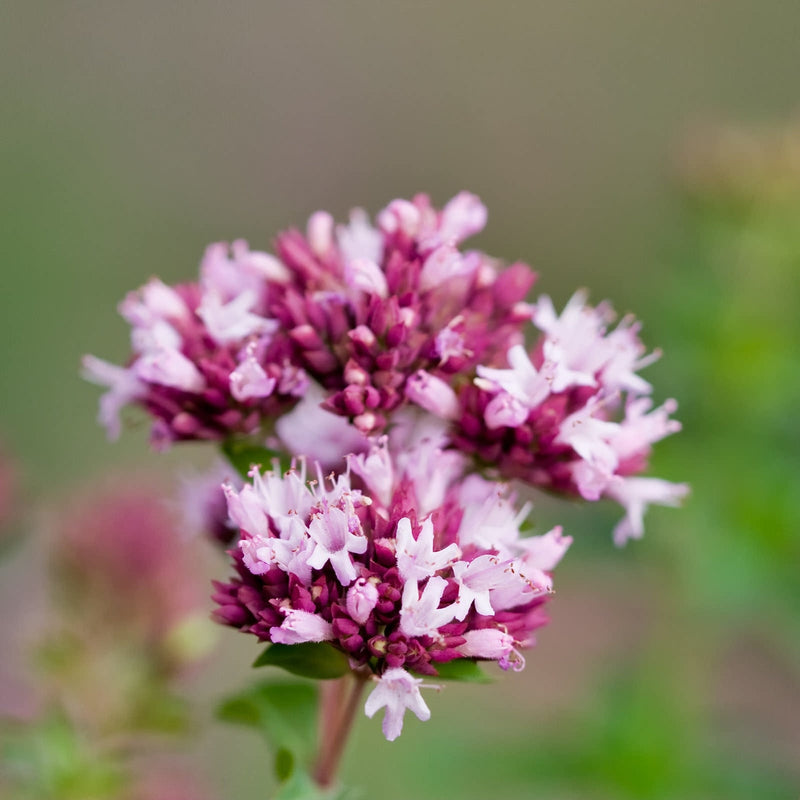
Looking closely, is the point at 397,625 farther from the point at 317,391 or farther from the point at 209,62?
the point at 209,62

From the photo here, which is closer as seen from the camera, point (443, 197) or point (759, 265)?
point (759, 265)

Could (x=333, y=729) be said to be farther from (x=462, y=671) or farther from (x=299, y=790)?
(x=462, y=671)

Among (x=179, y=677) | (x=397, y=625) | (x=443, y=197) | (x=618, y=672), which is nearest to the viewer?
(x=397, y=625)

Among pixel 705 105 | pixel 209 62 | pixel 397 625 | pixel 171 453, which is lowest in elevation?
pixel 397 625

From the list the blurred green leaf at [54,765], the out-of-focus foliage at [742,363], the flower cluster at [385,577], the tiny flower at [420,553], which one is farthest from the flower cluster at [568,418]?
the out-of-focus foliage at [742,363]

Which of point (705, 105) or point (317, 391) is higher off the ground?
point (705, 105)

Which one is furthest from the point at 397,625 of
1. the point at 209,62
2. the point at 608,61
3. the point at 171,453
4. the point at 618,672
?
the point at 608,61

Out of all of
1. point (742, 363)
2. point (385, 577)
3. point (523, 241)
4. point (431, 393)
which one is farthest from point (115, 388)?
point (523, 241)

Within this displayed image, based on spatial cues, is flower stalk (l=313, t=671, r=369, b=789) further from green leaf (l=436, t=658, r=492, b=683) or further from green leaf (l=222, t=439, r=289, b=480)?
green leaf (l=222, t=439, r=289, b=480)
